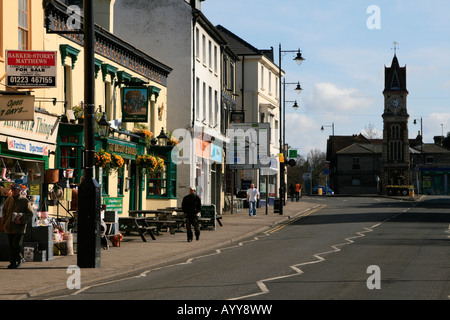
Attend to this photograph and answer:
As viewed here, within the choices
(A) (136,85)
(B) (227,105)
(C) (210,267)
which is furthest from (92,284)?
(B) (227,105)

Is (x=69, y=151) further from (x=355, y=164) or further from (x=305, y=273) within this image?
(x=355, y=164)

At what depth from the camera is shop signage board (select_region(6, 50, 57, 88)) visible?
19484 millimetres

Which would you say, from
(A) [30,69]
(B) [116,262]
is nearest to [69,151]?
(A) [30,69]

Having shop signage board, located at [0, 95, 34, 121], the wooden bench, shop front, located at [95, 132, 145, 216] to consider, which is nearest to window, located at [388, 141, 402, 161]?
shop front, located at [95, 132, 145, 216]

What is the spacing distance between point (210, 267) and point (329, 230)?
1430 cm

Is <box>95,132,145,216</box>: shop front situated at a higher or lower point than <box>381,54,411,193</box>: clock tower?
lower

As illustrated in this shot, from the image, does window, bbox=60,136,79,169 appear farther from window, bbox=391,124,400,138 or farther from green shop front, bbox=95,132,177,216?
window, bbox=391,124,400,138

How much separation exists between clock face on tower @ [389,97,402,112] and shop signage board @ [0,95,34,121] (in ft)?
372

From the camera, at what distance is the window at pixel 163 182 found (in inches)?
1405

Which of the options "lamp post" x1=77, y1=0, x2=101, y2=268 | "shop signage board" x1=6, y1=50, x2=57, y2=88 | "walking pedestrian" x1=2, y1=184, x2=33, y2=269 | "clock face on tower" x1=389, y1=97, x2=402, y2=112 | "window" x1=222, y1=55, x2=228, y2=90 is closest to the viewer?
"lamp post" x1=77, y1=0, x2=101, y2=268

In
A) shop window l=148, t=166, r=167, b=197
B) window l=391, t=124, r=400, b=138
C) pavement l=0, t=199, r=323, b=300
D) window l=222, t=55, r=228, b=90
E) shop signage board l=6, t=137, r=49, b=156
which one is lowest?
pavement l=0, t=199, r=323, b=300

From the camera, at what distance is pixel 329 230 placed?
31.5 meters

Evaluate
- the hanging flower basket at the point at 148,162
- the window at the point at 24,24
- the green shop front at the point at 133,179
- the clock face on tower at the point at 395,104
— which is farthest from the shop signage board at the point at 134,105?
the clock face on tower at the point at 395,104
